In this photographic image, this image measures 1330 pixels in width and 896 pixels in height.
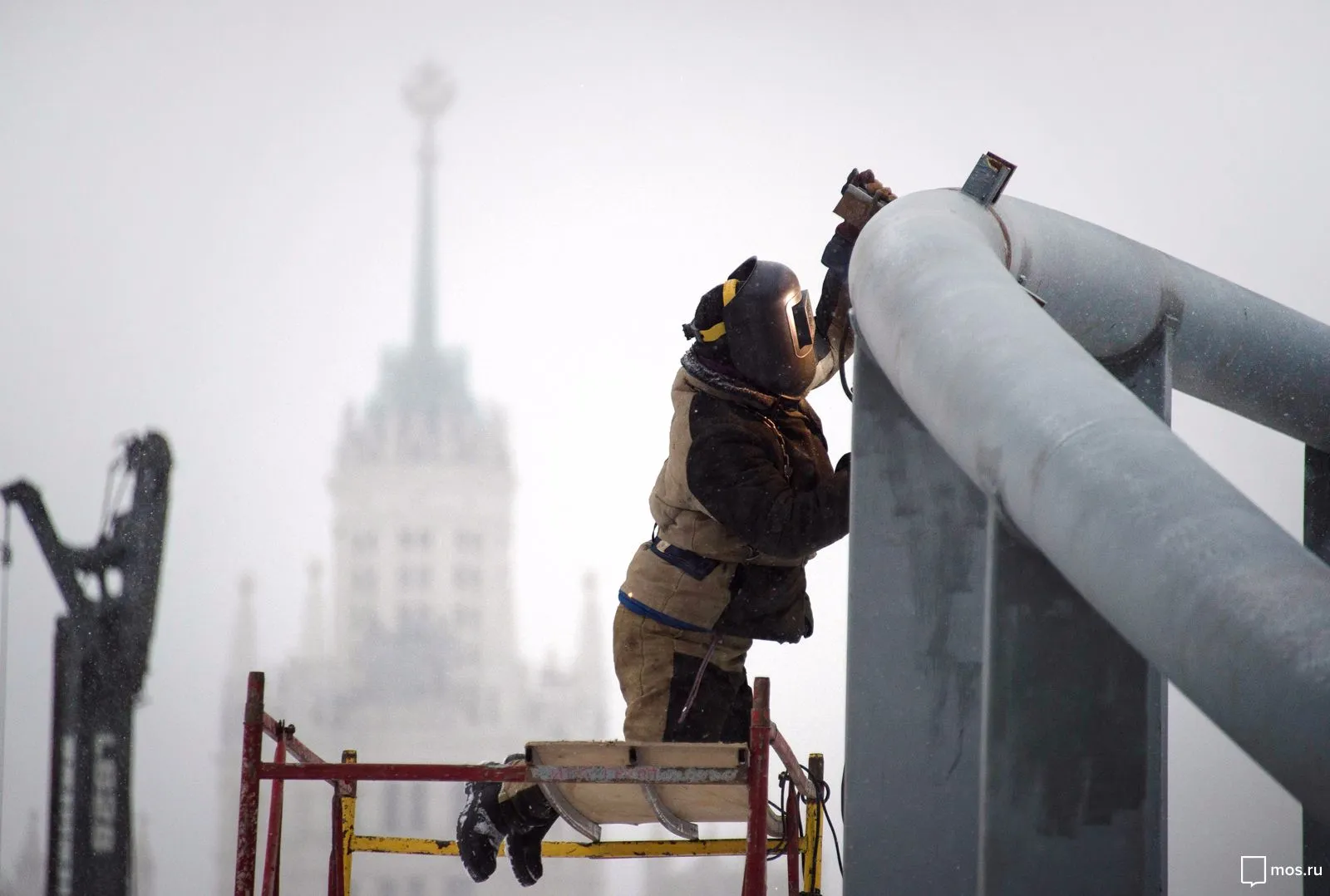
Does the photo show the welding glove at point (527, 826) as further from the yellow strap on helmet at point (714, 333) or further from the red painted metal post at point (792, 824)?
the yellow strap on helmet at point (714, 333)

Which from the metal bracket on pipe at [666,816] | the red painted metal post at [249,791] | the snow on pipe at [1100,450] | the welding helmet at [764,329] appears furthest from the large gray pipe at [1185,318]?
the red painted metal post at [249,791]

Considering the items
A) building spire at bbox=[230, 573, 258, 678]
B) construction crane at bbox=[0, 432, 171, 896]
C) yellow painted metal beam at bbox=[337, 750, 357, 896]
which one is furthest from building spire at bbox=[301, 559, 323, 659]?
yellow painted metal beam at bbox=[337, 750, 357, 896]

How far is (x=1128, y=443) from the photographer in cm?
158

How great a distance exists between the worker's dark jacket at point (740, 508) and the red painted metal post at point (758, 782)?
1.28 feet

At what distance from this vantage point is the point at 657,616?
344 cm

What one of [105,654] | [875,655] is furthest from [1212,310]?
[105,654]

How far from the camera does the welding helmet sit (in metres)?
3.23

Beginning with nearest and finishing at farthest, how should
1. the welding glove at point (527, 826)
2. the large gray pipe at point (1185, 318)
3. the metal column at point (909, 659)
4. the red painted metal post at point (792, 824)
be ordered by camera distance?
the metal column at point (909, 659) → the large gray pipe at point (1185, 318) → the welding glove at point (527, 826) → the red painted metal post at point (792, 824)

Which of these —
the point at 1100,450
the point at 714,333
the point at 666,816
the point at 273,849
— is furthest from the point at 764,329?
the point at 273,849

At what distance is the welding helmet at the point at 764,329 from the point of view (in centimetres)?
323

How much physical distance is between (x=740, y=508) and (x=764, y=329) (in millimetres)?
396

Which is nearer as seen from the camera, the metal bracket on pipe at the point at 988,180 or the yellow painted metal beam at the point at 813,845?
the metal bracket on pipe at the point at 988,180

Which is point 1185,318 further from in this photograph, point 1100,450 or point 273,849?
point 273,849

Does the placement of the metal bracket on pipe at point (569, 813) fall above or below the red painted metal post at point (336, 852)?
above
